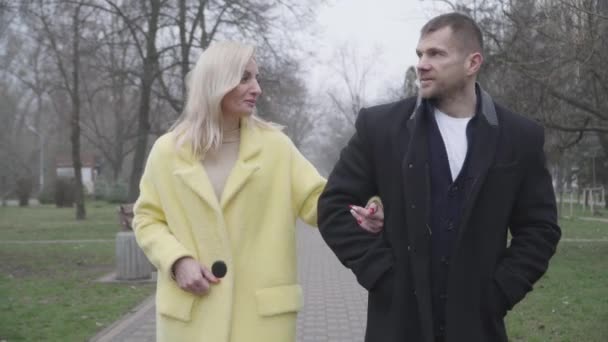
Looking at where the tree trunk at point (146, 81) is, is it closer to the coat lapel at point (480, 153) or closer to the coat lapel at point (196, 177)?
the coat lapel at point (196, 177)

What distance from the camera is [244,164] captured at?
339cm

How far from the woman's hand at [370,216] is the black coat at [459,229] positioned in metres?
0.02

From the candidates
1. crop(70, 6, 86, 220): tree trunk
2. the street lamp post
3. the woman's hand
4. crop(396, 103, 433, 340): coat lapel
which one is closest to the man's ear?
crop(396, 103, 433, 340): coat lapel

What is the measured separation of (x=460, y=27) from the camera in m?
2.97

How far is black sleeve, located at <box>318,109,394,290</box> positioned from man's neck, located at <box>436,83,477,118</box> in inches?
11.9

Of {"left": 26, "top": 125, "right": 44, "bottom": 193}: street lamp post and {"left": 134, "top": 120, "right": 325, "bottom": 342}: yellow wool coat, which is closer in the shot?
{"left": 134, "top": 120, "right": 325, "bottom": 342}: yellow wool coat

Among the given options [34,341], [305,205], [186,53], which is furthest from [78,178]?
[305,205]

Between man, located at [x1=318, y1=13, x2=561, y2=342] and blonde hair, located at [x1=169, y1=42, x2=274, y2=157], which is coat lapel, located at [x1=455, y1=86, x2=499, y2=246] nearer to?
man, located at [x1=318, y1=13, x2=561, y2=342]

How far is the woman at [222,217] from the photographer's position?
330cm

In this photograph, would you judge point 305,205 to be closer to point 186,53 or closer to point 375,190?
point 375,190

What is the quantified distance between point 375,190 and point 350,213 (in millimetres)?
168

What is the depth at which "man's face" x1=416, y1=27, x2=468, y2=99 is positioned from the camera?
295 centimetres

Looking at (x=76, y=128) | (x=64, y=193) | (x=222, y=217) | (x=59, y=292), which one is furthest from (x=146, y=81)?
(x=64, y=193)

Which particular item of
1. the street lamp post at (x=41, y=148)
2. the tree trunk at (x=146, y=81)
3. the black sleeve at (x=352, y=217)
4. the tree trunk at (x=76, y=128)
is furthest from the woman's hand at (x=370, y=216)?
the street lamp post at (x=41, y=148)
